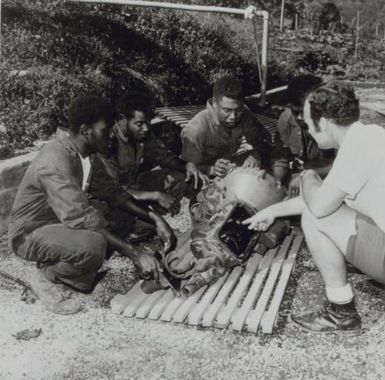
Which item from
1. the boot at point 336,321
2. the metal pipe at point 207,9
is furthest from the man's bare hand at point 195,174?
the metal pipe at point 207,9

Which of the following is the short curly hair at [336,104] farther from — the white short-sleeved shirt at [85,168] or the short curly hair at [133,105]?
the short curly hair at [133,105]

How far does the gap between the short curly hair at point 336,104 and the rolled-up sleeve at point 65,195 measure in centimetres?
151

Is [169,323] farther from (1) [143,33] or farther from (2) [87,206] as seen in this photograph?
(1) [143,33]

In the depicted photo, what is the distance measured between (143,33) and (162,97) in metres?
1.59

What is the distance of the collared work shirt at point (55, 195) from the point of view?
131 inches

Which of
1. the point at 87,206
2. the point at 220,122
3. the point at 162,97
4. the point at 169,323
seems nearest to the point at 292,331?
the point at 169,323

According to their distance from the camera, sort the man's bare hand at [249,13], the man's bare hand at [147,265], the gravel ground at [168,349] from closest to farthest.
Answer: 1. the gravel ground at [168,349]
2. the man's bare hand at [147,265]
3. the man's bare hand at [249,13]

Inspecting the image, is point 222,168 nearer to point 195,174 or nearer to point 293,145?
point 195,174

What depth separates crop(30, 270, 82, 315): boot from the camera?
3.47 metres

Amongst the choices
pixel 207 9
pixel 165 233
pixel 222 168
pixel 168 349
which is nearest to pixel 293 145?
pixel 222 168

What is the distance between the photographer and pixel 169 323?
11.1 feet

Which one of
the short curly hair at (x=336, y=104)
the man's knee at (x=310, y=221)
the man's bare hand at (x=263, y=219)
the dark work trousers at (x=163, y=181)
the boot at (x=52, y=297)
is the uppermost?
the short curly hair at (x=336, y=104)

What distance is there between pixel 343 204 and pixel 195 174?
1777 mm

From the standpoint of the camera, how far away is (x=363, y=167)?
2.78 m
